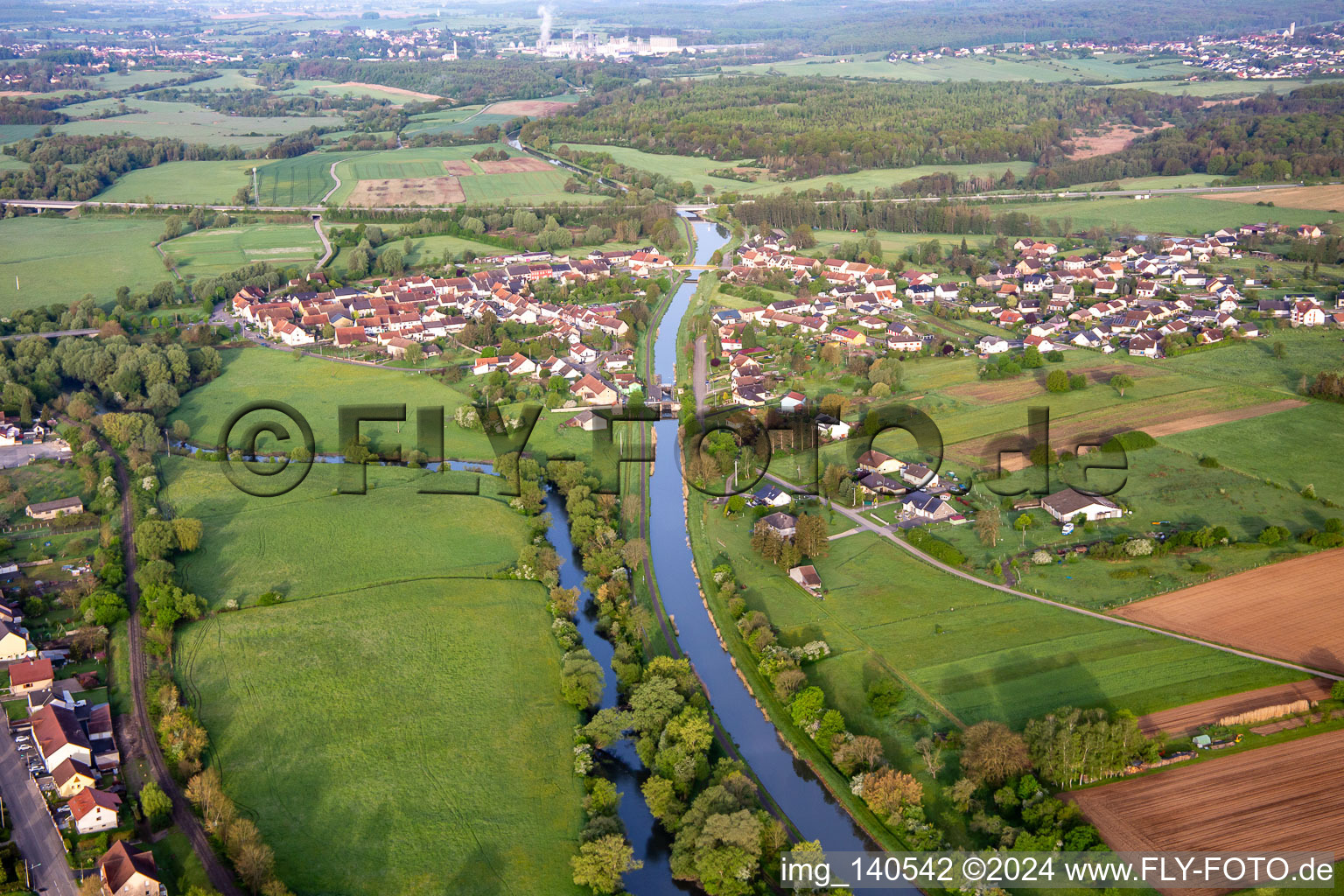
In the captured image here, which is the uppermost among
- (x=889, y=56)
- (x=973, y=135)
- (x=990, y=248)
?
(x=889, y=56)

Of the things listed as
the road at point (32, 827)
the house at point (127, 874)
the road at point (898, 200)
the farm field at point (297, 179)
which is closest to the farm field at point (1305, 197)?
the road at point (898, 200)

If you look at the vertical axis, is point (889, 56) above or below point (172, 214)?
above

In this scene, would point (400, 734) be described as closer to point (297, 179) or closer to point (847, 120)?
point (297, 179)

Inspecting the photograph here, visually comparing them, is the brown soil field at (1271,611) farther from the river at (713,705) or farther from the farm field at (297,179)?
the farm field at (297,179)

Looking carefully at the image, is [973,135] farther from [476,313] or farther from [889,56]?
[889,56]

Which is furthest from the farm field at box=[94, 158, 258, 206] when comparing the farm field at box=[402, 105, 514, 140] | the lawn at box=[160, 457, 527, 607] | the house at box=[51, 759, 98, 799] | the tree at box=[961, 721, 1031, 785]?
the tree at box=[961, 721, 1031, 785]

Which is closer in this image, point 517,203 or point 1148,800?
point 1148,800

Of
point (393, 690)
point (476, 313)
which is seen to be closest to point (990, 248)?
point (476, 313)
